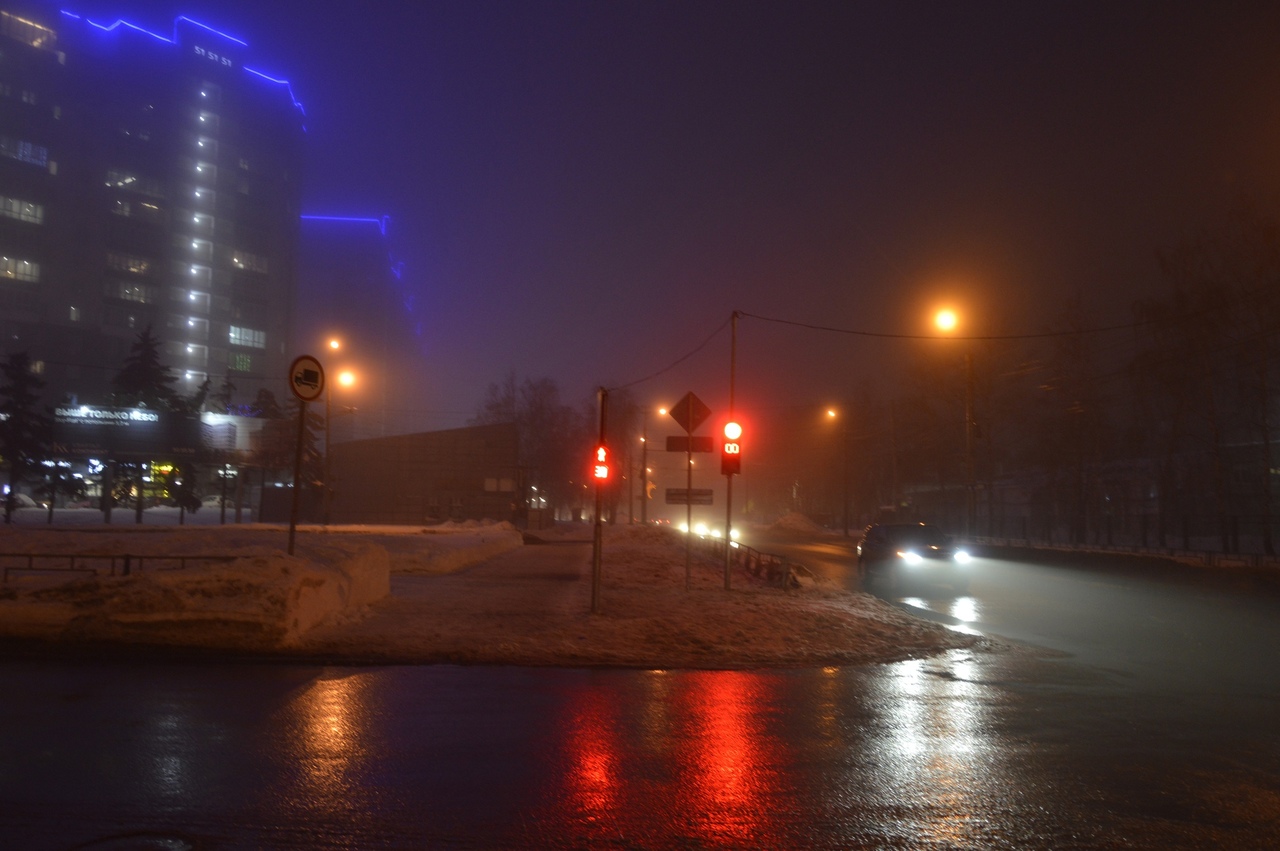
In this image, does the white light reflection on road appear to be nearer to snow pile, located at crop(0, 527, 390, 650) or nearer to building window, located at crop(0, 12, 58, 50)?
snow pile, located at crop(0, 527, 390, 650)

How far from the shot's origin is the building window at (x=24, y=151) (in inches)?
3533

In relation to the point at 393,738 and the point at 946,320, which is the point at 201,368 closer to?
the point at 946,320

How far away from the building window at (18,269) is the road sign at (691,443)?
9682cm

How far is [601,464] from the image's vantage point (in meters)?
15.0

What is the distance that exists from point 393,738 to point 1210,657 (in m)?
10.4

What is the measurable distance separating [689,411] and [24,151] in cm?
10321

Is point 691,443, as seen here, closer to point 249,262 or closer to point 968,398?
point 968,398

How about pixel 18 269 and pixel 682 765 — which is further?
pixel 18 269

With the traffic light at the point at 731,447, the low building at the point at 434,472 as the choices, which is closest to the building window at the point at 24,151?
the low building at the point at 434,472

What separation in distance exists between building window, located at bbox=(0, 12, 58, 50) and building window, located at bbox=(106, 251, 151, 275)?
23.2 meters

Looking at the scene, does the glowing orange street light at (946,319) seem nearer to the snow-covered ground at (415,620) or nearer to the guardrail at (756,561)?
the guardrail at (756,561)

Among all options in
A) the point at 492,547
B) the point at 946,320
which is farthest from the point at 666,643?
the point at 946,320

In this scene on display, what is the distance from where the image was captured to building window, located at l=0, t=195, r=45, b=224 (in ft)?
292

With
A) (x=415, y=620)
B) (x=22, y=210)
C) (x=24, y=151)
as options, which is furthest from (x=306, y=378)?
(x=24, y=151)
